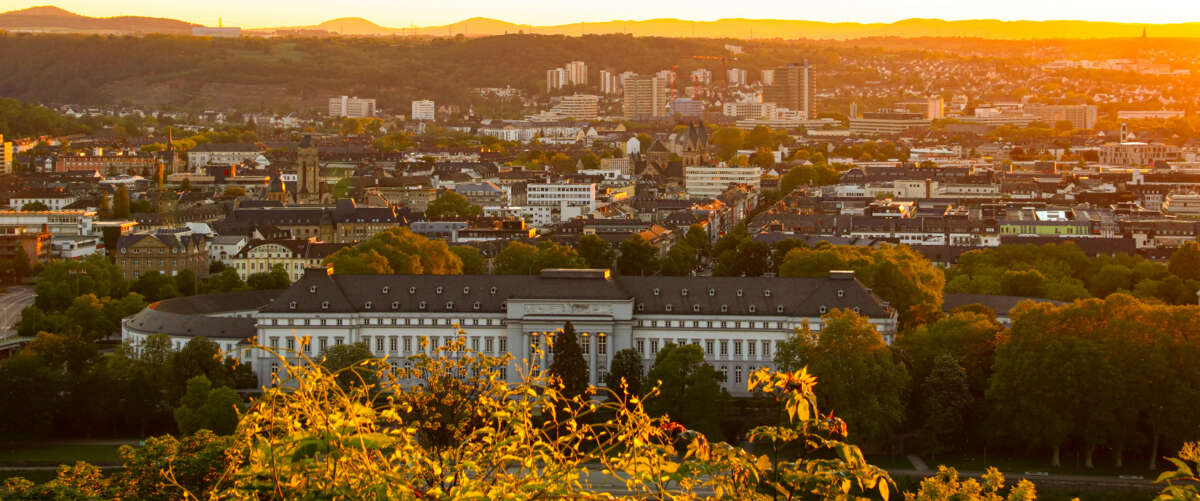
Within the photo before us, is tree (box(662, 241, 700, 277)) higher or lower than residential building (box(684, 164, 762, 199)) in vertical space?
lower

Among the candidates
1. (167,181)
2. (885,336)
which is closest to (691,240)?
(885,336)

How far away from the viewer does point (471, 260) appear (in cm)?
7662

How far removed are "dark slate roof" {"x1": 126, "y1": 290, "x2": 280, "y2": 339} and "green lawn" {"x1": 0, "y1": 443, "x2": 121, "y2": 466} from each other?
8892 mm

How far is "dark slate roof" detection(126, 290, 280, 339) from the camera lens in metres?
54.1

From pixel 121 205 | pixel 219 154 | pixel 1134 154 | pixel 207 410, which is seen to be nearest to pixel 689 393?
pixel 207 410

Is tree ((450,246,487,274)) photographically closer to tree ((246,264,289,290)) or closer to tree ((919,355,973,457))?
tree ((246,264,289,290))

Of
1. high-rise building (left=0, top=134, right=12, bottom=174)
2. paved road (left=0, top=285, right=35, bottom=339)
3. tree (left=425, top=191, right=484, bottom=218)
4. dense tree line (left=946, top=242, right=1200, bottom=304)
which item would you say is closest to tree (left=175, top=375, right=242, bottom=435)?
paved road (left=0, top=285, right=35, bottom=339)

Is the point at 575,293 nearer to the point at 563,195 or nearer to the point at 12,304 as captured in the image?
the point at 12,304

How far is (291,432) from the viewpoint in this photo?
1295cm

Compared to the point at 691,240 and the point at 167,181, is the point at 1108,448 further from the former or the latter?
the point at 167,181

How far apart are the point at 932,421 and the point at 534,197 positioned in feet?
251

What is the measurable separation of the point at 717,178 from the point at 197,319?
8704 cm

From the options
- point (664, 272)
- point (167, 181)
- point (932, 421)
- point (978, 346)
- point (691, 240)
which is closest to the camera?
point (932, 421)

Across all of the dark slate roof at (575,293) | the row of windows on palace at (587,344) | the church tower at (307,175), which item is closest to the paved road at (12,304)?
the dark slate roof at (575,293)
